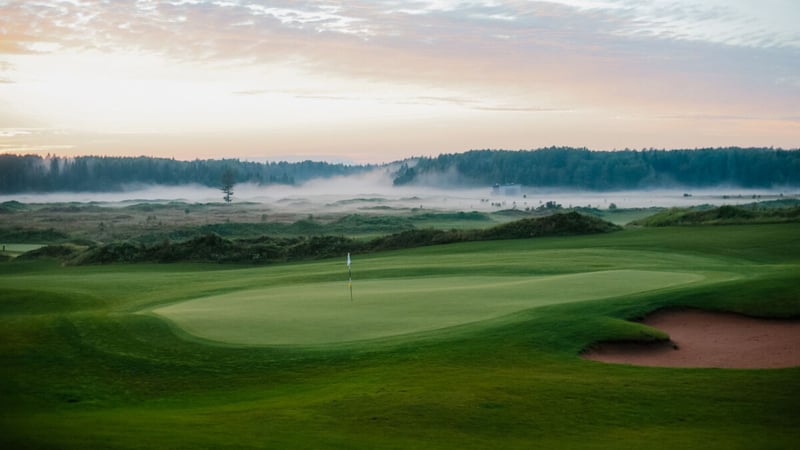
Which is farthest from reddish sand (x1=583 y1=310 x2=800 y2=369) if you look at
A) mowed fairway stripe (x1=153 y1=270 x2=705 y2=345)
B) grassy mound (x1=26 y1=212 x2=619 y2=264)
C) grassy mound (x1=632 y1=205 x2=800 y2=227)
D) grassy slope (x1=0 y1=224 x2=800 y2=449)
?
grassy mound (x1=632 y1=205 x2=800 y2=227)

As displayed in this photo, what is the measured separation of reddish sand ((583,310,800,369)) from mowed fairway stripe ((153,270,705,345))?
11.1 ft

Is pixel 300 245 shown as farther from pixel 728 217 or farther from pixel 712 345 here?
pixel 712 345

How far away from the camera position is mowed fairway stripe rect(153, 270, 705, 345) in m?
20.8

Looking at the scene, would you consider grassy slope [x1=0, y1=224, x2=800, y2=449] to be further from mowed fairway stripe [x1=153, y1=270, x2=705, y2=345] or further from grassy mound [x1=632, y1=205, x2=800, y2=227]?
grassy mound [x1=632, y1=205, x2=800, y2=227]

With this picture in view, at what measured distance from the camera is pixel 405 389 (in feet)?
50.3

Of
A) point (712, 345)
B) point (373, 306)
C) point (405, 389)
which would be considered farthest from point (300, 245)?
point (405, 389)

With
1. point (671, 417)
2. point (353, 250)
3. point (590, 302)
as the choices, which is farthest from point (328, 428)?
point (353, 250)

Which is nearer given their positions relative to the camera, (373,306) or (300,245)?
(373,306)

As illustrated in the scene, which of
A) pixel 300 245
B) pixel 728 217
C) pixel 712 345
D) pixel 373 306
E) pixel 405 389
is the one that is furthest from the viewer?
pixel 300 245

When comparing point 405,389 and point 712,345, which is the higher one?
point 712,345

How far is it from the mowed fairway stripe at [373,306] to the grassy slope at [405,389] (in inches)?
43.0

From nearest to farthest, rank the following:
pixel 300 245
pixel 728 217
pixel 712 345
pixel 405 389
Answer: pixel 405 389 < pixel 712 345 < pixel 728 217 < pixel 300 245

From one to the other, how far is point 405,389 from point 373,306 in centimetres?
888

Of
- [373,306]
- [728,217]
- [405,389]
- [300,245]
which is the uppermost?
[728,217]
